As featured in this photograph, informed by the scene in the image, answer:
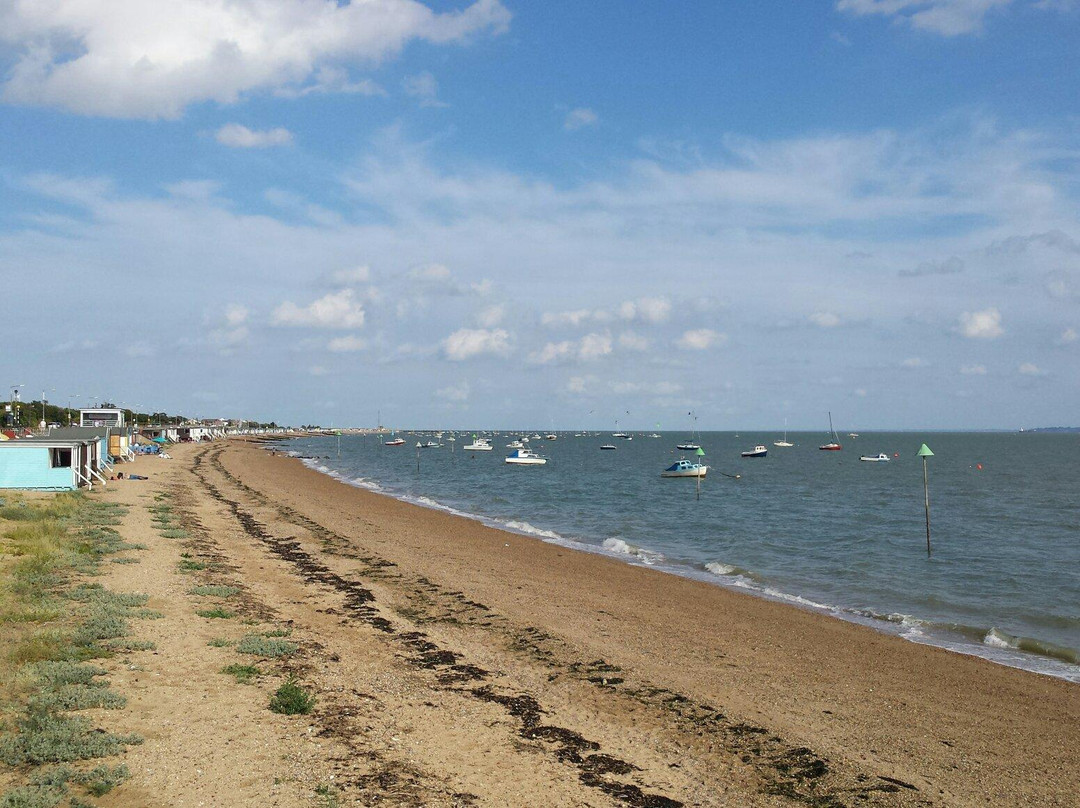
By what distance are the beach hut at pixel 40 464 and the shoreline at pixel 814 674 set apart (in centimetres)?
2025

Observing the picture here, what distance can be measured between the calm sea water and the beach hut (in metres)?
20.1

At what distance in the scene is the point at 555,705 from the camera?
11.1 metres

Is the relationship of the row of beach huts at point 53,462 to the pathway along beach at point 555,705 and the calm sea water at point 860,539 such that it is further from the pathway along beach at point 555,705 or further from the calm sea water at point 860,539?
the calm sea water at point 860,539

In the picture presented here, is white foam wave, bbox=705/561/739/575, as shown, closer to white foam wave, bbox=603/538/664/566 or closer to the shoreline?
white foam wave, bbox=603/538/664/566

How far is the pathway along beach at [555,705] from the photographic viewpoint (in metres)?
8.29

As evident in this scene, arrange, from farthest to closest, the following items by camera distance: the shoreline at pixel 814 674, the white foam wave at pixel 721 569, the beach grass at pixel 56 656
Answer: the white foam wave at pixel 721 569, the shoreline at pixel 814 674, the beach grass at pixel 56 656

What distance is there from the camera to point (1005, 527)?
39500 millimetres

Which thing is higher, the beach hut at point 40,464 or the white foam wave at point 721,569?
the beach hut at point 40,464

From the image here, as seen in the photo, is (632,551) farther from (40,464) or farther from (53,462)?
(53,462)

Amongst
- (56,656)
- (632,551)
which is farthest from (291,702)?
(632,551)

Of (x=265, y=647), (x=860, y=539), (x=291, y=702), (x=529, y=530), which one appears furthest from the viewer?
(x=529, y=530)

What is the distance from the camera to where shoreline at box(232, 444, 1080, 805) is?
998 centimetres

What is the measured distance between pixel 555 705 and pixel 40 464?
33.4m

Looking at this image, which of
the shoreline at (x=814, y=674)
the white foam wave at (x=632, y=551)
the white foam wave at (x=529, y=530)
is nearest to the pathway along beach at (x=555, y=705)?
the shoreline at (x=814, y=674)
